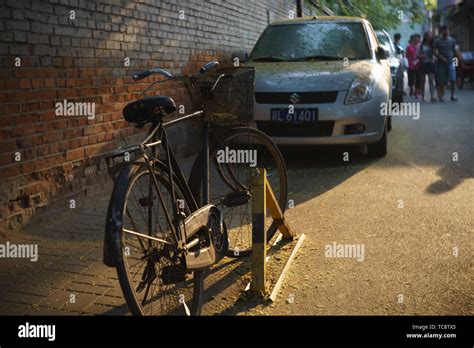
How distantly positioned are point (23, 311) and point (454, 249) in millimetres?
2836

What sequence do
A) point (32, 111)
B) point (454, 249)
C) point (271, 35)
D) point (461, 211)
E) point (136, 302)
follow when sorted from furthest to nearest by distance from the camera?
point (271, 35), point (461, 211), point (32, 111), point (454, 249), point (136, 302)

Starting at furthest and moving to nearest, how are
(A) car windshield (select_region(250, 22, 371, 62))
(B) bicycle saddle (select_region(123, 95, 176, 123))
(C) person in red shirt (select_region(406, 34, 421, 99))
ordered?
(C) person in red shirt (select_region(406, 34, 421, 99)), (A) car windshield (select_region(250, 22, 371, 62)), (B) bicycle saddle (select_region(123, 95, 176, 123))

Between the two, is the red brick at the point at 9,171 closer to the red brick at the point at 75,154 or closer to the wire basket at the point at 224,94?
the red brick at the point at 75,154

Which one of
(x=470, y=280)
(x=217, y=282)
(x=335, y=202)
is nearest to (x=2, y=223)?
(x=217, y=282)

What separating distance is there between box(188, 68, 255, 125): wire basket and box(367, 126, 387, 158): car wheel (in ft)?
13.5

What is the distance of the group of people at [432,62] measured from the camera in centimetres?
1470

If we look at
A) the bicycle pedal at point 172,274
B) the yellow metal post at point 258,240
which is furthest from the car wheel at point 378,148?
the bicycle pedal at point 172,274

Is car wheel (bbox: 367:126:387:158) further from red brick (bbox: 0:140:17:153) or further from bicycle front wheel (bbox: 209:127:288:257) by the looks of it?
red brick (bbox: 0:140:17:153)

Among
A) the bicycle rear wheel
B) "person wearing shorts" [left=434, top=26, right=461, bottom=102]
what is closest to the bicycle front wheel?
the bicycle rear wheel

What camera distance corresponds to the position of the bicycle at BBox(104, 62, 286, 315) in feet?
7.82

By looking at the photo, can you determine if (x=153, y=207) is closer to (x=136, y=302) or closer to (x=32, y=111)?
(x=136, y=302)

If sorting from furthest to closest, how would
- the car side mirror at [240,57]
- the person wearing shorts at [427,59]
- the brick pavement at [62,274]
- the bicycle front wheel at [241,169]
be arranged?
the person wearing shorts at [427,59]
the car side mirror at [240,57]
the bicycle front wheel at [241,169]
the brick pavement at [62,274]

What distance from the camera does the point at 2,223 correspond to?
4.24 meters

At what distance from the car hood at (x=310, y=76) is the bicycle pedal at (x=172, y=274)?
4.15 metres
